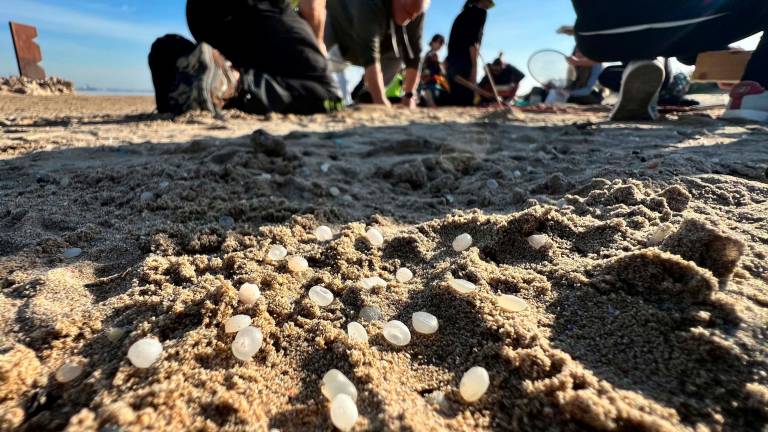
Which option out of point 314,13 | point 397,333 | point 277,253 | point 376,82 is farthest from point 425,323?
point 376,82

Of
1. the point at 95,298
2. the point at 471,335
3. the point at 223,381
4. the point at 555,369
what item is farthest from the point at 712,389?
the point at 95,298

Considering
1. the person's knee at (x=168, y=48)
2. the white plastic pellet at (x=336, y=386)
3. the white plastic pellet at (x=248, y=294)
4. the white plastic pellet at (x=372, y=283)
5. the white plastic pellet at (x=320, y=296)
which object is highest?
the person's knee at (x=168, y=48)

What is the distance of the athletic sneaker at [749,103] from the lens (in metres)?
3.52

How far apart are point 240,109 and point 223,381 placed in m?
4.12

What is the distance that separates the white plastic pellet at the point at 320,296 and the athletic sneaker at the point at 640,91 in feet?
12.6

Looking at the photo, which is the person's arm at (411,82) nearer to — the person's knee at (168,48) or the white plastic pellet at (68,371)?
the person's knee at (168,48)

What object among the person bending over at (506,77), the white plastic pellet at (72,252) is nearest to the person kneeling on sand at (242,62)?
the white plastic pellet at (72,252)

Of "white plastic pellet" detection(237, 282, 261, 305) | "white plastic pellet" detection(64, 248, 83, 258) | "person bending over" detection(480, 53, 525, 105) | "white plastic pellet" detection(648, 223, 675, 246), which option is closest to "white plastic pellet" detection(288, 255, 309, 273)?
"white plastic pellet" detection(237, 282, 261, 305)

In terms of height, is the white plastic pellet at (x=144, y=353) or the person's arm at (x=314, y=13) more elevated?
the person's arm at (x=314, y=13)

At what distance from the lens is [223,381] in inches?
30.3

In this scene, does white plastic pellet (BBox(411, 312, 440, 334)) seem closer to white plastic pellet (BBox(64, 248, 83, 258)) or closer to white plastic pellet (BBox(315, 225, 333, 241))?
white plastic pellet (BBox(315, 225, 333, 241))

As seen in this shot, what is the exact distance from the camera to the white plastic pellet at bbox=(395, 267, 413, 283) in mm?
1142

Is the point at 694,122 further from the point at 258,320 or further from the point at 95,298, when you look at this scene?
the point at 95,298

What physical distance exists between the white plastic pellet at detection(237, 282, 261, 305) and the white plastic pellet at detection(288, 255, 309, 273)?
0.52 ft
